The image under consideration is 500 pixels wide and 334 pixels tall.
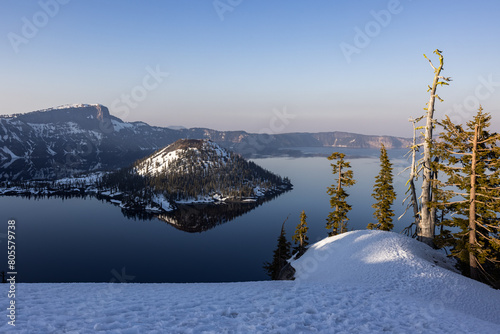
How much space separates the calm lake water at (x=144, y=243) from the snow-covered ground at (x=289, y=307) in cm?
4682

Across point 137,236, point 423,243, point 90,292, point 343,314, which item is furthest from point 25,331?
point 137,236

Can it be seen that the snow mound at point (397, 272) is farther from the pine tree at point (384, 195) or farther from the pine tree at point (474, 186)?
the pine tree at point (384, 195)

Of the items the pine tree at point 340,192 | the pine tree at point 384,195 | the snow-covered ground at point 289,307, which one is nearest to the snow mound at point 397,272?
the snow-covered ground at point 289,307

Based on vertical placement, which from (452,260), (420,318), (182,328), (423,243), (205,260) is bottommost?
(205,260)

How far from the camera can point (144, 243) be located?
382 feet

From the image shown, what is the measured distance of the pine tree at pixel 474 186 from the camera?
742 inches

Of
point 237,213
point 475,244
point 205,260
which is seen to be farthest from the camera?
point 237,213

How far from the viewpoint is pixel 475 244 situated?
19656mm

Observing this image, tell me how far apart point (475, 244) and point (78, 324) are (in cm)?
2619

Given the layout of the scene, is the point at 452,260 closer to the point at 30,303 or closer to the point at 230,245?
the point at 30,303

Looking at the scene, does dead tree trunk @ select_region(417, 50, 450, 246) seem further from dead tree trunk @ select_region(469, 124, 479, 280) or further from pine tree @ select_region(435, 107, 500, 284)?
dead tree trunk @ select_region(469, 124, 479, 280)

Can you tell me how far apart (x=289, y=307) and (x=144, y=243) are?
120 m

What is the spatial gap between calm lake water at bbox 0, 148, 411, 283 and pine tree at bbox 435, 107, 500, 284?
4387cm

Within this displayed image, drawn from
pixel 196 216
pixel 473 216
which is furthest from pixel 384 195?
pixel 196 216
